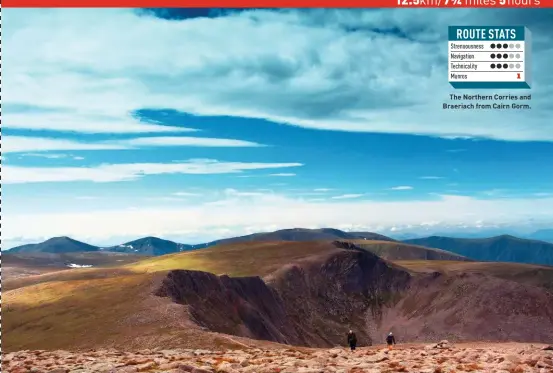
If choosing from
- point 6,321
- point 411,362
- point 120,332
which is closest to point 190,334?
point 120,332

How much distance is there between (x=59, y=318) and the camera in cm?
12719

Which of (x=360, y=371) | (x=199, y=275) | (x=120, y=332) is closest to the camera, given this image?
(x=360, y=371)

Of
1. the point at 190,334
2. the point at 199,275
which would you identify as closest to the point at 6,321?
the point at 199,275

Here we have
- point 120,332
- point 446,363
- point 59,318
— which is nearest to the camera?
point 446,363

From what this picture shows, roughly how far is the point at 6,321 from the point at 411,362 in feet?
444

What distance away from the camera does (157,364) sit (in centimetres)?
3094

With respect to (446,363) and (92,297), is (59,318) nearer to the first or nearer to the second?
(92,297)

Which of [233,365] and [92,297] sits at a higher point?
[233,365]

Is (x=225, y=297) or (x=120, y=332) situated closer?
(x=120, y=332)

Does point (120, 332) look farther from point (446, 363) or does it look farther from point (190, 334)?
point (446, 363)

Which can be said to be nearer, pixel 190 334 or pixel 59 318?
pixel 190 334

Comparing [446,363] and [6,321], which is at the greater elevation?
[446,363]

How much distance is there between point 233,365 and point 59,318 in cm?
11214

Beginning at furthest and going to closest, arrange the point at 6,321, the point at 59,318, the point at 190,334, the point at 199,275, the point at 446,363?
the point at 199,275, the point at 6,321, the point at 59,318, the point at 190,334, the point at 446,363
